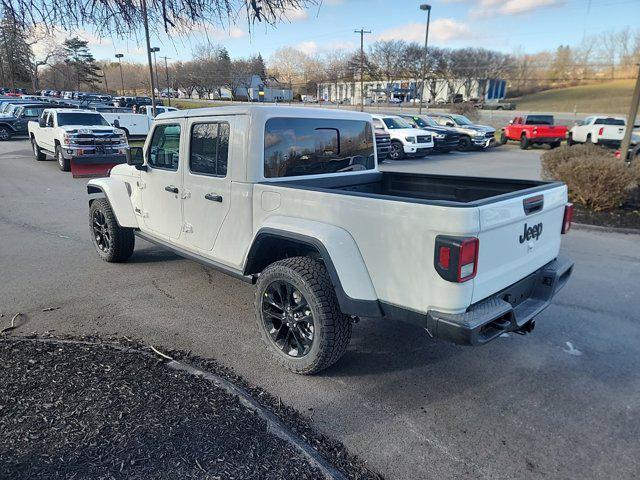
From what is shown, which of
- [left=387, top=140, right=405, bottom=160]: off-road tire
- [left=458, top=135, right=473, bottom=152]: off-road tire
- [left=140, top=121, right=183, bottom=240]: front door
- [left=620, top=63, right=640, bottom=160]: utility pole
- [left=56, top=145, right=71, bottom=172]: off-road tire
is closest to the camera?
[left=140, top=121, right=183, bottom=240]: front door

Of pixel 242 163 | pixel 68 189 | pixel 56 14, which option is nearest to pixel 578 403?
pixel 242 163

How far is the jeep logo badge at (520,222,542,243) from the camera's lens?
9.91ft

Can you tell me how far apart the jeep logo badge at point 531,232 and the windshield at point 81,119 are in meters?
15.5

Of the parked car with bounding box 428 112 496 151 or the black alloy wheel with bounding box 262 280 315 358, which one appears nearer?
the black alloy wheel with bounding box 262 280 315 358

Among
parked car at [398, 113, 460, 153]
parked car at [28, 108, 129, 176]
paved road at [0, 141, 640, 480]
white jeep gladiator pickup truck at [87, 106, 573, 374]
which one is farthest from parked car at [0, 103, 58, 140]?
white jeep gladiator pickup truck at [87, 106, 573, 374]

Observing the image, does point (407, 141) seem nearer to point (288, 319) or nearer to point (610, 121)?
point (610, 121)

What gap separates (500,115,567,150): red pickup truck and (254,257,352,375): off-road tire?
79.5 feet

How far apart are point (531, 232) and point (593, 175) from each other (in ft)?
21.3

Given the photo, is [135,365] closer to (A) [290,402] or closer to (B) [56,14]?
(A) [290,402]

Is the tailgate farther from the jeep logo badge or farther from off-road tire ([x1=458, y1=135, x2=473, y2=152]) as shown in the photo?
off-road tire ([x1=458, y1=135, x2=473, y2=152])

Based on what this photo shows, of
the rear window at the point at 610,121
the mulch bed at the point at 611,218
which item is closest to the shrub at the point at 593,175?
the mulch bed at the point at 611,218

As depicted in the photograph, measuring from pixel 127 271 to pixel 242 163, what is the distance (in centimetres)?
287

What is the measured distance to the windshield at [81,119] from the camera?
15008mm

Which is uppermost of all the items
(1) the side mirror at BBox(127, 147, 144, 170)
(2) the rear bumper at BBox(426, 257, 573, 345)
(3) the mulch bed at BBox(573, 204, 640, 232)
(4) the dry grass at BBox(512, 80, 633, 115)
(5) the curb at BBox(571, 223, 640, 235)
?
(4) the dry grass at BBox(512, 80, 633, 115)
